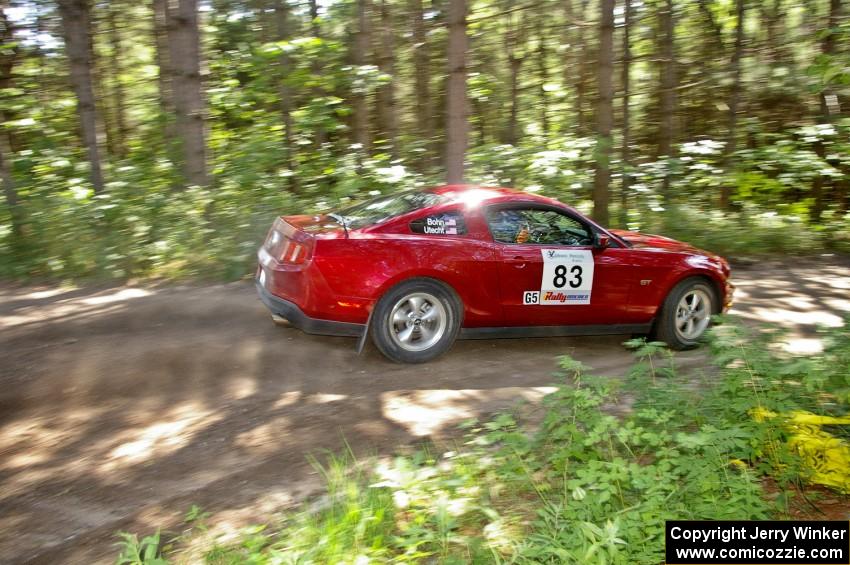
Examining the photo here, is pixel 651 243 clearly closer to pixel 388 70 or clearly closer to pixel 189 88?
pixel 189 88

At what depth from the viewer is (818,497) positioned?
3.90m

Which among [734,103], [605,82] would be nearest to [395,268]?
[605,82]

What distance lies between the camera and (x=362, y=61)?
48.9 ft

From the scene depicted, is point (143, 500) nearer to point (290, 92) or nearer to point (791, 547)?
point (791, 547)

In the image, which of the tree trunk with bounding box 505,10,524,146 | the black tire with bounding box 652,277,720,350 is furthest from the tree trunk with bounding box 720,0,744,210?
the black tire with bounding box 652,277,720,350

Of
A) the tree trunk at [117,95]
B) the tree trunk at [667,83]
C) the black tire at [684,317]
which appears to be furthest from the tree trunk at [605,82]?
the tree trunk at [117,95]

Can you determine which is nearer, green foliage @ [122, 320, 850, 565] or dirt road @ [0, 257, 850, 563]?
green foliage @ [122, 320, 850, 565]

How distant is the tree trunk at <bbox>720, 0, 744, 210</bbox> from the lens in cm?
1527

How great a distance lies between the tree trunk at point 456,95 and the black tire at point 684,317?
3890mm

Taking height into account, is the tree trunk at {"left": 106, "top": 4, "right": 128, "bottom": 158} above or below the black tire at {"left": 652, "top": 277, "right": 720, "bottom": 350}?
above

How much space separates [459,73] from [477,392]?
554 centimetres

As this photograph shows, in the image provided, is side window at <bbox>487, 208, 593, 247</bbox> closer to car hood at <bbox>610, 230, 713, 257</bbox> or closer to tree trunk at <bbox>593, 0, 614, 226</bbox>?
car hood at <bbox>610, 230, 713, 257</bbox>

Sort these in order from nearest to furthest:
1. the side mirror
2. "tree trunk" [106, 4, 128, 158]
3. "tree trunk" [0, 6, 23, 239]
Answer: the side mirror
"tree trunk" [0, 6, 23, 239]
"tree trunk" [106, 4, 128, 158]

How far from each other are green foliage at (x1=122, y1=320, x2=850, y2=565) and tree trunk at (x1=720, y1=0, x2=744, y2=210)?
11.5 metres
